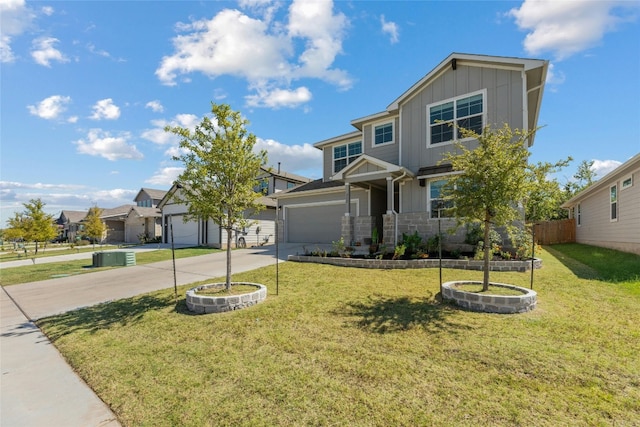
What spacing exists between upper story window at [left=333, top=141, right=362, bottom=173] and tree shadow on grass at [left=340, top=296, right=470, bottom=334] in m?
11.4

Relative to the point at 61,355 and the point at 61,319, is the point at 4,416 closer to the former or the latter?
the point at 61,355

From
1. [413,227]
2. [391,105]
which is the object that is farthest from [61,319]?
[391,105]

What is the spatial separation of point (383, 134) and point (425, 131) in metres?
2.34

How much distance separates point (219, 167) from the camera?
6438 mm

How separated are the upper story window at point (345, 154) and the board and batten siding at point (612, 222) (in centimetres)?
1134

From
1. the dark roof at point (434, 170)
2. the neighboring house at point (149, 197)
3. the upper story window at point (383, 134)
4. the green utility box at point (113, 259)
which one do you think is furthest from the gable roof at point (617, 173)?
the neighboring house at point (149, 197)

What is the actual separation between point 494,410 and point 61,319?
7660 millimetres

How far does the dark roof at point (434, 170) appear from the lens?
470 inches

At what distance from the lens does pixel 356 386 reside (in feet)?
10.5

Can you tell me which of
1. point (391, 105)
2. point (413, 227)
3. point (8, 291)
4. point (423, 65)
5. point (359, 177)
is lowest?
point (8, 291)

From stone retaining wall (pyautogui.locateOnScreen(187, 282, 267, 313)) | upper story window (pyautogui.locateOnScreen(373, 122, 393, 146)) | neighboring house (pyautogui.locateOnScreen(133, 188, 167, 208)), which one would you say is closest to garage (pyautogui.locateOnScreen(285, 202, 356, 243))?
upper story window (pyautogui.locateOnScreen(373, 122, 393, 146))

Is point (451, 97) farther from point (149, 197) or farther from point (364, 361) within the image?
point (149, 197)

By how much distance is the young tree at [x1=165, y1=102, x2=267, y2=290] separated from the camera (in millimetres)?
6465

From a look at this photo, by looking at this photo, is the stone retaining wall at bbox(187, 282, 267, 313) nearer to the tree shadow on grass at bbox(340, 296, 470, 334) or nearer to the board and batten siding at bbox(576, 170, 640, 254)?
the tree shadow on grass at bbox(340, 296, 470, 334)
